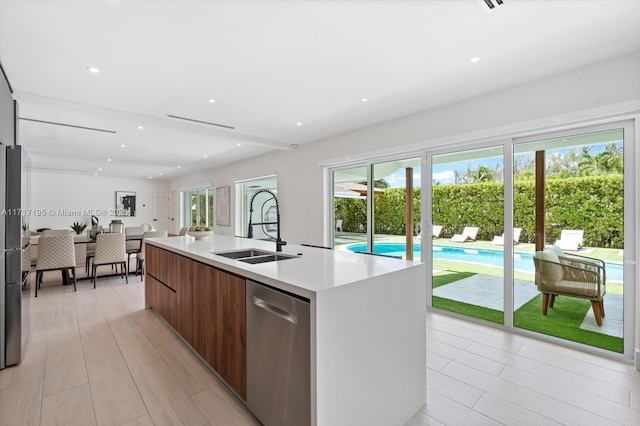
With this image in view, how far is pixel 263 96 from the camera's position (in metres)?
3.36

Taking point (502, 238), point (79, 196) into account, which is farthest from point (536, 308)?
point (79, 196)

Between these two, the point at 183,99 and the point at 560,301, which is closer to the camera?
the point at 560,301

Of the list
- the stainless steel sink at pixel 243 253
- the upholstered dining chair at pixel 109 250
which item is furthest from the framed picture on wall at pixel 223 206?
the stainless steel sink at pixel 243 253

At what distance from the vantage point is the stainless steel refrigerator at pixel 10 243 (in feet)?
7.54

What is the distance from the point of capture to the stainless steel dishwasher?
1.36 meters

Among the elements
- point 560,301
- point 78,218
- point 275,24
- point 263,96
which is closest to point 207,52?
point 275,24

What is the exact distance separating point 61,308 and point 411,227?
15.0 feet

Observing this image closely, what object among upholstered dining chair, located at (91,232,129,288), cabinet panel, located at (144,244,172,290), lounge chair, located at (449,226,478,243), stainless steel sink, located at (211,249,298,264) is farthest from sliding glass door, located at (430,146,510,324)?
upholstered dining chair, located at (91,232,129,288)

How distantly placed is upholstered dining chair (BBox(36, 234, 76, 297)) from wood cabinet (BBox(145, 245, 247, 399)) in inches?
98.9

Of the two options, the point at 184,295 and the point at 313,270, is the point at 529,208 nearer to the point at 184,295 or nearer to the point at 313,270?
the point at 313,270

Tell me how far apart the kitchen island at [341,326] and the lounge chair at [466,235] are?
1868 mm

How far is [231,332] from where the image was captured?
1.88 metres

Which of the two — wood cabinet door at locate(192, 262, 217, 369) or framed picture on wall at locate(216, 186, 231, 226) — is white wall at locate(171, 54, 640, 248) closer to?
framed picture on wall at locate(216, 186, 231, 226)

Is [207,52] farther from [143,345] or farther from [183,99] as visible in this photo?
[143,345]
